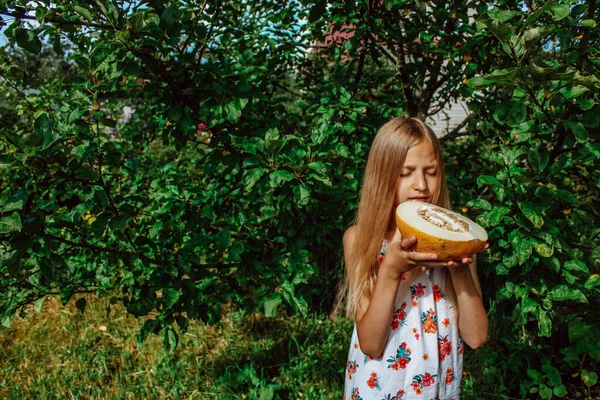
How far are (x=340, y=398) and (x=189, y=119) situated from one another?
1.48 meters

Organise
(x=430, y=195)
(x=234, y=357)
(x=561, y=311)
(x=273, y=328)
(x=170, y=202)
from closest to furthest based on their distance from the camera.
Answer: (x=430, y=195) → (x=170, y=202) → (x=561, y=311) → (x=234, y=357) → (x=273, y=328)

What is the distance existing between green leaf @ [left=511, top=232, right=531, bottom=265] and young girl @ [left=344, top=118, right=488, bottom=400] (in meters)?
0.21

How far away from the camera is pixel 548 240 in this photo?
1.47 m

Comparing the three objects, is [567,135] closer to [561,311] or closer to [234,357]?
[561,311]

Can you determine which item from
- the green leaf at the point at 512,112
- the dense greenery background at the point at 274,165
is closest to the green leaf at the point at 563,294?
the dense greenery background at the point at 274,165

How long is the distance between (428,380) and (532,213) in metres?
0.60

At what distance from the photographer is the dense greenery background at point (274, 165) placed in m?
1.36

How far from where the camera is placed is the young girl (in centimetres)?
130

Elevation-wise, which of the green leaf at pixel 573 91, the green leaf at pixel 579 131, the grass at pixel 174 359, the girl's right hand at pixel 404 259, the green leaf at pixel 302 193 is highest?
the green leaf at pixel 573 91

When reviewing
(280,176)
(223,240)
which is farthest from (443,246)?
(223,240)

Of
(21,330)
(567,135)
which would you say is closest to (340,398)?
(567,135)

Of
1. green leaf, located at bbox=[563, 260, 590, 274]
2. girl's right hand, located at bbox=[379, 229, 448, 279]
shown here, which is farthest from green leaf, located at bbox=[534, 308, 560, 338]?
girl's right hand, located at bbox=[379, 229, 448, 279]

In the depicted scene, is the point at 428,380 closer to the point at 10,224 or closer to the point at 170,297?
the point at 170,297

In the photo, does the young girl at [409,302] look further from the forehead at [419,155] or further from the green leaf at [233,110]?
the green leaf at [233,110]
